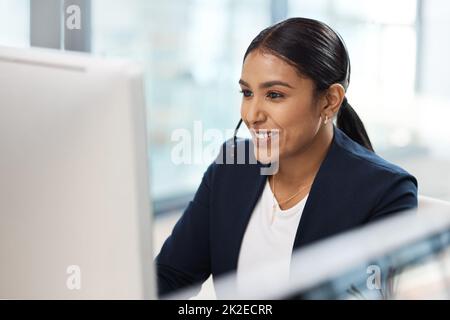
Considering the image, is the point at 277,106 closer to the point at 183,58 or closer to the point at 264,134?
the point at 264,134

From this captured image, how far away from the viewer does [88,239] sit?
0.48 m

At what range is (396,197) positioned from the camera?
86cm

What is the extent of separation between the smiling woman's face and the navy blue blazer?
0.13 feet

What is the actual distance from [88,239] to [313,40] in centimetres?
55

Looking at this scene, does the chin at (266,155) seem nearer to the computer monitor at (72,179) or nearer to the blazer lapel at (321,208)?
the blazer lapel at (321,208)

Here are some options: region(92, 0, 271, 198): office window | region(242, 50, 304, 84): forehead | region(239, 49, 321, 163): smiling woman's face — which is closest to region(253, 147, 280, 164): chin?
region(239, 49, 321, 163): smiling woman's face

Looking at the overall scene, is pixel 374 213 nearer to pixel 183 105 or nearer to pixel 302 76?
pixel 302 76

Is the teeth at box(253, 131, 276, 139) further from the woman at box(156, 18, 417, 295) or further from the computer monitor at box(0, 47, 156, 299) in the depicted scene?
the computer monitor at box(0, 47, 156, 299)

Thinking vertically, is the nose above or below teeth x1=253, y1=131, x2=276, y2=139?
above

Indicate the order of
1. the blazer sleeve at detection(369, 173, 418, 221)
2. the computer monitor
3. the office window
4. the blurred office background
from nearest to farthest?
1. the computer monitor
2. the blazer sleeve at detection(369, 173, 418, 221)
3. the blurred office background
4. the office window

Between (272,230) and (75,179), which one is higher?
(75,179)

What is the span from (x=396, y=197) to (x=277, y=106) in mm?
223

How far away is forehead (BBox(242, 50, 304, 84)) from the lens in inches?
36.7

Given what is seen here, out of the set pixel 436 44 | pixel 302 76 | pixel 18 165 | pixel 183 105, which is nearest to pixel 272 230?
pixel 302 76
